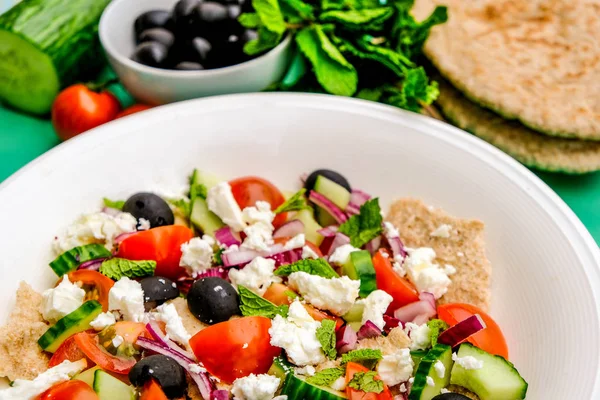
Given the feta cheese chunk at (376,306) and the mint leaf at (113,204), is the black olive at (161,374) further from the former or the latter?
the mint leaf at (113,204)

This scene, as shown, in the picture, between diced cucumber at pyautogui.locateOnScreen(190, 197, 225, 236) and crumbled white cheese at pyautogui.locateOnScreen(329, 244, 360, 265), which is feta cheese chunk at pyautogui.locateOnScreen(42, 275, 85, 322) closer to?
diced cucumber at pyautogui.locateOnScreen(190, 197, 225, 236)

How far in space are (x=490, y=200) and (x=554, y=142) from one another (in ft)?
2.94

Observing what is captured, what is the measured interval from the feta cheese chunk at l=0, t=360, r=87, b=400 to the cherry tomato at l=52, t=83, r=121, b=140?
2.00m

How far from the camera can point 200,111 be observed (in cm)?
352

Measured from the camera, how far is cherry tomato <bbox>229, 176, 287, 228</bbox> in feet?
10.9

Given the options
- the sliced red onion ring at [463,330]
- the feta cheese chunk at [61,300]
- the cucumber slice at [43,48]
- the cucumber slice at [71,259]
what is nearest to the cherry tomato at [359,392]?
the sliced red onion ring at [463,330]

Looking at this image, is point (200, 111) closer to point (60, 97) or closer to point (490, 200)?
point (60, 97)

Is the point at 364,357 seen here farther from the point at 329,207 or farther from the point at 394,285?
the point at 329,207

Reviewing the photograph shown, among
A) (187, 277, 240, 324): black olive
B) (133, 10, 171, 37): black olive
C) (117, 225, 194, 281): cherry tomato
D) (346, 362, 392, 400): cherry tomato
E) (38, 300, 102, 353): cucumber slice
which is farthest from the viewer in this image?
(133, 10, 171, 37): black olive

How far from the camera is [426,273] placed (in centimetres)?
298

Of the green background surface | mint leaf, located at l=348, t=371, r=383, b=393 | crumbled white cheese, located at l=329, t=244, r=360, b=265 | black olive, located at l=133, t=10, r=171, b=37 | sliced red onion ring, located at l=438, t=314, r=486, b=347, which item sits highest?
black olive, located at l=133, t=10, r=171, b=37

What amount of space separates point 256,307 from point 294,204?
2.49 ft

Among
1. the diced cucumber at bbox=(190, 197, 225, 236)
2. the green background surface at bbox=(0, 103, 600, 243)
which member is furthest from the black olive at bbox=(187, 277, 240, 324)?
the green background surface at bbox=(0, 103, 600, 243)

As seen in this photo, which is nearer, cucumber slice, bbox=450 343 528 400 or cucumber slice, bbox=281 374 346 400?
cucumber slice, bbox=281 374 346 400
